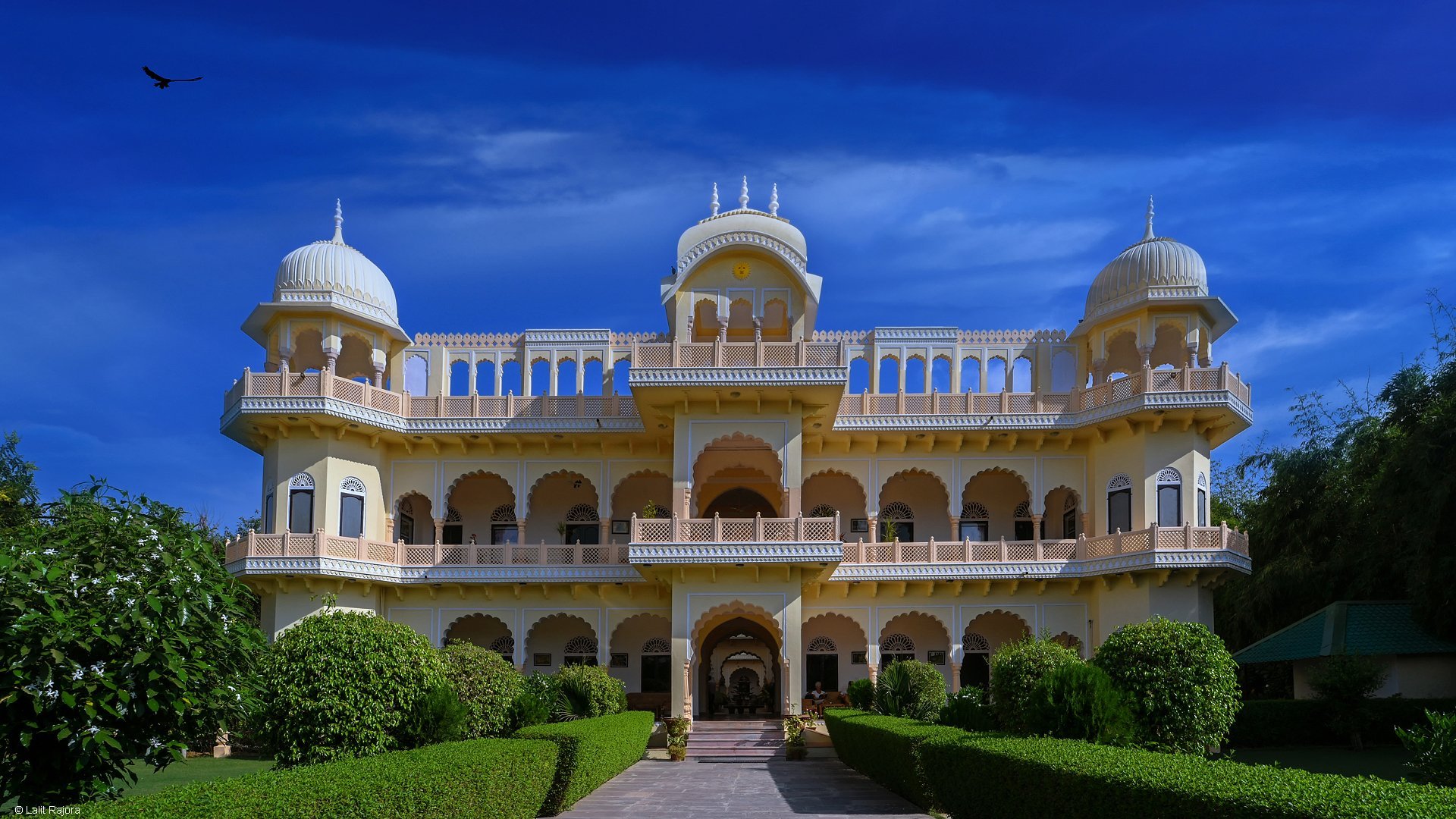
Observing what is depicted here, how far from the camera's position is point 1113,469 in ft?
99.8

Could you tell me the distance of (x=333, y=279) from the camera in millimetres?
29859

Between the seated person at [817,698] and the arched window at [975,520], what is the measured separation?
5.48 metres

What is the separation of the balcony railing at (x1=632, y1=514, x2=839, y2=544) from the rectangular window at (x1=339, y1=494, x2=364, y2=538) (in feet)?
24.2

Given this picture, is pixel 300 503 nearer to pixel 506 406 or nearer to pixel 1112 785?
pixel 506 406

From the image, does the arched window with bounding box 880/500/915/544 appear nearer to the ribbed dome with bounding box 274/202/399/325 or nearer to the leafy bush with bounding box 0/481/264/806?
the ribbed dome with bounding box 274/202/399/325

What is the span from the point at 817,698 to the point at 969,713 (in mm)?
11614

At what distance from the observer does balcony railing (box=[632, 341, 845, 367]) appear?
90.6 ft

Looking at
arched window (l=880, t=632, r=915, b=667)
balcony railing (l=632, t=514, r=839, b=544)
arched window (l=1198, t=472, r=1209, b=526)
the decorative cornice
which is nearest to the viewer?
balcony railing (l=632, t=514, r=839, b=544)

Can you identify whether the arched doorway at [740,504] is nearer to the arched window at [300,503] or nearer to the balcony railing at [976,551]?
the balcony railing at [976,551]

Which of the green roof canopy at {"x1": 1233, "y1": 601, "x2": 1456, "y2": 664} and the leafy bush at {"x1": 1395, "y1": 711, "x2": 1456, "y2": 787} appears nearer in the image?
the leafy bush at {"x1": 1395, "y1": 711, "x2": 1456, "y2": 787}

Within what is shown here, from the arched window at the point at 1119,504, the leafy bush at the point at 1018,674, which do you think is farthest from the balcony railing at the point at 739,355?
the leafy bush at the point at 1018,674

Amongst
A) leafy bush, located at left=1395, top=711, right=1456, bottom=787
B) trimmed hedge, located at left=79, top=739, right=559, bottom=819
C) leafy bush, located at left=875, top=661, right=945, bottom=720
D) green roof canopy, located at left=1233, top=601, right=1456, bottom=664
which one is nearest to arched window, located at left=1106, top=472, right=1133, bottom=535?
green roof canopy, located at left=1233, top=601, right=1456, bottom=664

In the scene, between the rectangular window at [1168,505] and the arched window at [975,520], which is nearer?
the rectangular window at [1168,505]

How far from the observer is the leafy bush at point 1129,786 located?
25.1 ft
